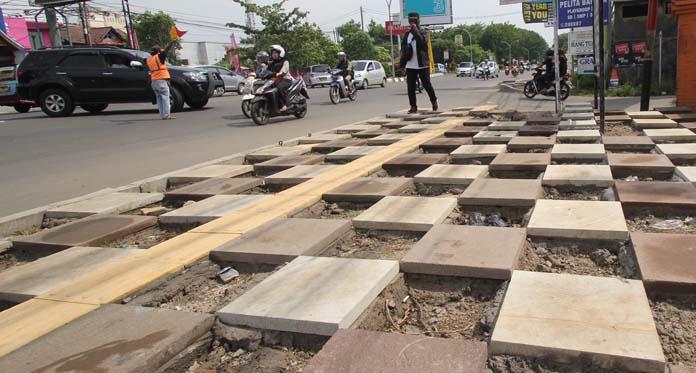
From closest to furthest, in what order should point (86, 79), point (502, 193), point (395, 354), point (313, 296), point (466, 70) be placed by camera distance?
point (395, 354) < point (313, 296) < point (502, 193) < point (86, 79) < point (466, 70)

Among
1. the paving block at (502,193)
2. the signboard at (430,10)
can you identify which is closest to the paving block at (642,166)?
the paving block at (502,193)

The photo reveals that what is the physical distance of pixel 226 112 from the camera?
1381 centimetres

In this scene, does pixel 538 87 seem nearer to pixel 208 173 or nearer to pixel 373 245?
pixel 208 173

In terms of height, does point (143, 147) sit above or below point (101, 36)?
below

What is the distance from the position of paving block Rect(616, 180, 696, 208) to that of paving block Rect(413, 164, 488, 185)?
103cm

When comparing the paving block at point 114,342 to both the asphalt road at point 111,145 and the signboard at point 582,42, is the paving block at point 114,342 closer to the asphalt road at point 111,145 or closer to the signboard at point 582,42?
the asphalt road at point 111,145

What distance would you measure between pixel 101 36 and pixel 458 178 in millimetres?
58804

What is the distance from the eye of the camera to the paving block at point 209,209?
3576mm

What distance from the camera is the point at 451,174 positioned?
4.31m

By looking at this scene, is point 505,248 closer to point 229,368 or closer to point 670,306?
point 670,306

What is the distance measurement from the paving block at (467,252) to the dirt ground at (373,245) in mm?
122

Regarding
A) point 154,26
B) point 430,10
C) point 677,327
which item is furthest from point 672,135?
point 154,26

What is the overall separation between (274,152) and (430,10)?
35165 millimetres

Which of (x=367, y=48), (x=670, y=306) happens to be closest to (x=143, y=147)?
(x=670, y=306)
